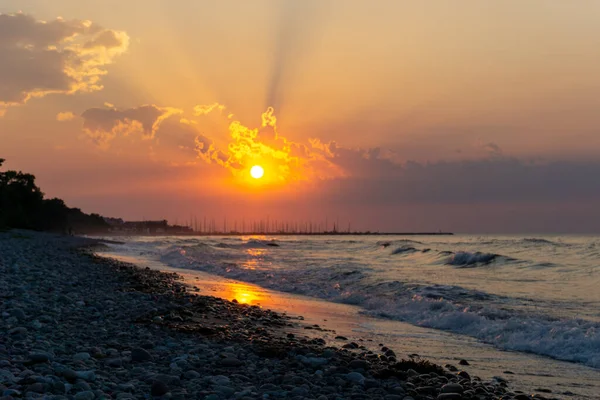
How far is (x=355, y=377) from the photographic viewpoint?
7.89 m

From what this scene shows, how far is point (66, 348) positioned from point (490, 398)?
6.44 metres

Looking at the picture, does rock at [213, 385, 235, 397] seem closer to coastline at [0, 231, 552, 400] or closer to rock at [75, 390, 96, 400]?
coastline at [0, 231, 552, 400]

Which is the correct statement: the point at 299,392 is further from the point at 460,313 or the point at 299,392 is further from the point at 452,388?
the point at 460,313

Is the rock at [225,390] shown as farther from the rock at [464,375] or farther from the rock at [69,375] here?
the rock at [464,375]

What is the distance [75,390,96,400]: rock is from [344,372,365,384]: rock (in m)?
3.74

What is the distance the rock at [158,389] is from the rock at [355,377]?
2.85 meters

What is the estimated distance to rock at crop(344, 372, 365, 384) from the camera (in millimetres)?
7785

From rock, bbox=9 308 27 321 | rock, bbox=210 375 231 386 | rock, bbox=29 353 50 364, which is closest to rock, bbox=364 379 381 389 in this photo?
rock, bbox=210 375 231 386

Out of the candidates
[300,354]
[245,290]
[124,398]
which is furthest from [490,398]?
[245,290]

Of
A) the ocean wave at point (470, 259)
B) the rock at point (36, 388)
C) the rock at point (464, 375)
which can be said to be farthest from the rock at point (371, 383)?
the ocean wave at point (470, 259)

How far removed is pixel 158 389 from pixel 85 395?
911 mm

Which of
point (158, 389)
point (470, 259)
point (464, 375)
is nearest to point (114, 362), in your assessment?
point (158, 389)

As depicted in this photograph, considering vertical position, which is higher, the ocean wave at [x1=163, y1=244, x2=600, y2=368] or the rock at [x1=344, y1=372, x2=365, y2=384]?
the rock at [x1=344, y1=372, x2=365, y2=384]

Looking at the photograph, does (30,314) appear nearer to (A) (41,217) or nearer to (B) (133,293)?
(B) (133,293)
